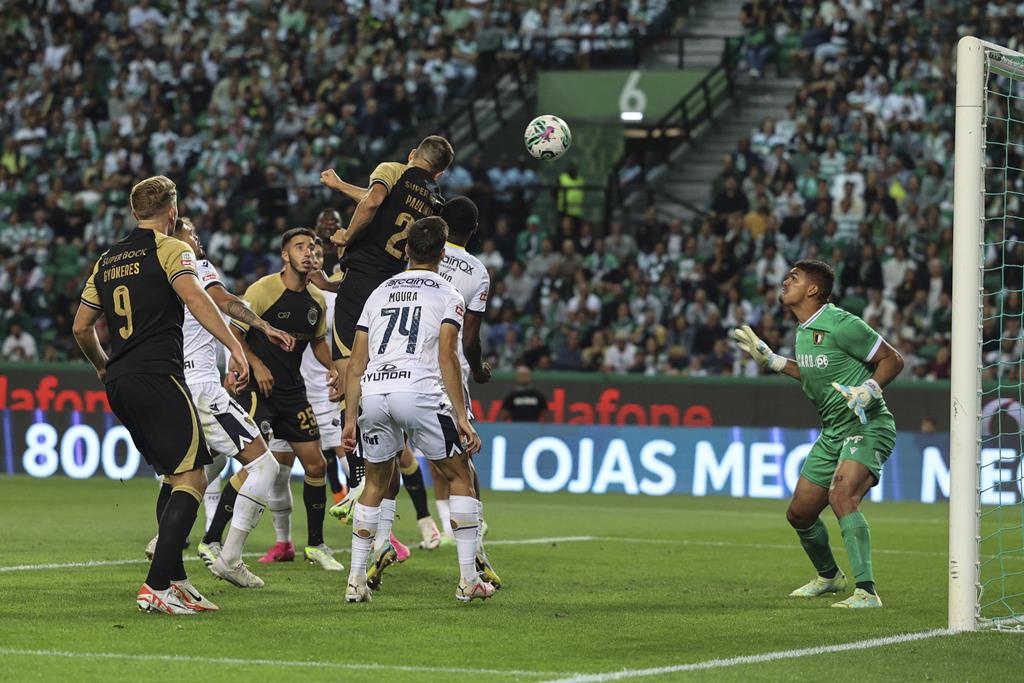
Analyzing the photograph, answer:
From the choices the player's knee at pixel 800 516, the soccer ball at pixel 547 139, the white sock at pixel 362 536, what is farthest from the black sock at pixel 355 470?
the player's knee at pixel 800 516

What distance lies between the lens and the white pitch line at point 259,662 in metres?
7.19

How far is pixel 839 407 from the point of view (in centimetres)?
1038

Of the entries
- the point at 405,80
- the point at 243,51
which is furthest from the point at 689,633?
the point at 243,51

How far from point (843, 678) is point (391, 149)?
79.5ft

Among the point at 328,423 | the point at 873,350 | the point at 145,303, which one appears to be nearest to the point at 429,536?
the point at 328,423

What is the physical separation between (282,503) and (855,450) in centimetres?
433

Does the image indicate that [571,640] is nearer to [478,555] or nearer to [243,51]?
[478,555]

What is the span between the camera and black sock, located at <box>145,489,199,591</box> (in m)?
8.84

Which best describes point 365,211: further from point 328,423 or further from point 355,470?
point 328,423

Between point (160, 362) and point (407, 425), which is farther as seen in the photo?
point (407, 425)

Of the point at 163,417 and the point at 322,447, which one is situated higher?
the point at 163,417

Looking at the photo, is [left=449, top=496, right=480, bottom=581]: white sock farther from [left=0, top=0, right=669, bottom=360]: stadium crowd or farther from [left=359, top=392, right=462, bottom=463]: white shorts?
[left=0, top=0, right=669, bottom=360]: stadium crowd

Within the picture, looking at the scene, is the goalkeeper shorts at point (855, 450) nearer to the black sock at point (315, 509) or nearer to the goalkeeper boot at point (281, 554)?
the black sock at point (315, 509)

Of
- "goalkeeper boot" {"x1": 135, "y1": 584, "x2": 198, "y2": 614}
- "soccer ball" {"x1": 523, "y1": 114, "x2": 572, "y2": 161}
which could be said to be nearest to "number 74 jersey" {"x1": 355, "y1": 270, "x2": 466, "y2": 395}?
"goalkeeper boot" {"x1": 135, "y1": 584, "x2": 198, "y2": 614}
